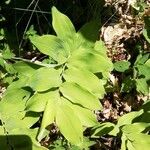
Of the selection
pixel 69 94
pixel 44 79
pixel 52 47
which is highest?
pixel 52 47

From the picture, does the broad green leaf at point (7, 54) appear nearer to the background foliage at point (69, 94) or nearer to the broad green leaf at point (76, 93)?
the background foliage at point (69, 94)

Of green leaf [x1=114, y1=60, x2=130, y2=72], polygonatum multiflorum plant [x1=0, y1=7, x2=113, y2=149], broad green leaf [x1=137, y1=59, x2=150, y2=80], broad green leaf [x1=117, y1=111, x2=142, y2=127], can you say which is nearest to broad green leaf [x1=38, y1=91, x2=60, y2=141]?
polygonatum multiflorum plant [x1=0, y1=7, x2=113, y2=149]

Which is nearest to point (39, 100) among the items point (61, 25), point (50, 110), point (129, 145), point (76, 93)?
point (50, 110)

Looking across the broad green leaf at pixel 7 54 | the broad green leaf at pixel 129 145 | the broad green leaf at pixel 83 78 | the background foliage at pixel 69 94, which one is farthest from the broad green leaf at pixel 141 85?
the broad green leaf at pixel 7 54

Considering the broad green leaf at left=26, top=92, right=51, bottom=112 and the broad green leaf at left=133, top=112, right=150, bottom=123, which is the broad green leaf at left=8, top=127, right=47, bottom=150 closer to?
the broad green leaf at left=26, top=92, right=51, bottom=112

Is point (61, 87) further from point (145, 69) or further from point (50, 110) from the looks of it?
point (145, 69)

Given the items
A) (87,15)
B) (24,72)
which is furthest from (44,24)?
(24,72)

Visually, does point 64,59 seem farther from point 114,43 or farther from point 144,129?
point 114,43
